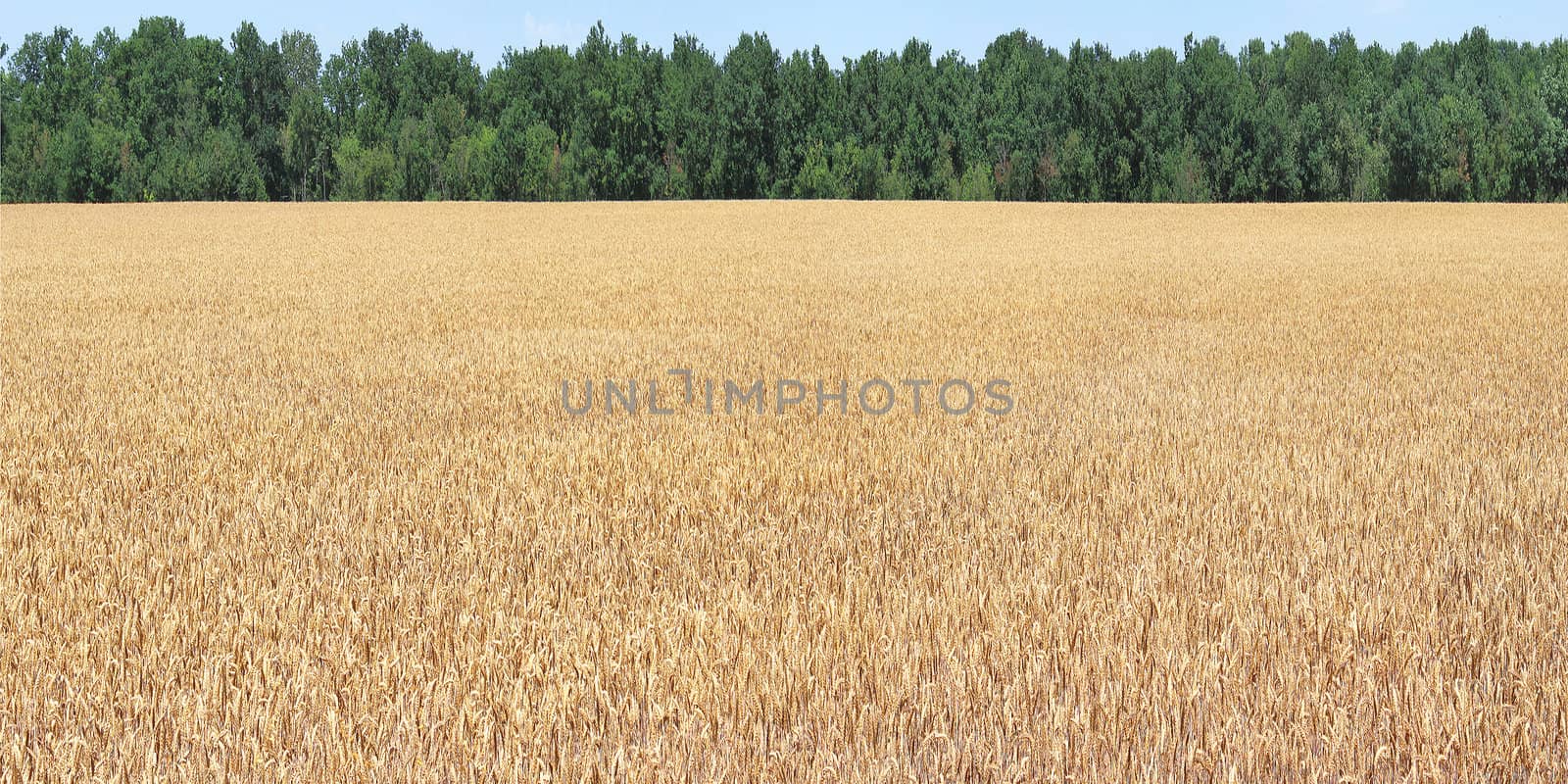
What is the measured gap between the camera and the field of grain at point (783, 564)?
304 cm

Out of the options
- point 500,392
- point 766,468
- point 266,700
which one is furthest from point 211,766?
point 500,392

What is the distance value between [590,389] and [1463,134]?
180 ft

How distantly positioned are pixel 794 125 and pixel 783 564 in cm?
5965

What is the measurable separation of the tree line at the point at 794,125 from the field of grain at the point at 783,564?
4768cm

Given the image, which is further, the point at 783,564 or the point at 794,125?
the point at 794,125

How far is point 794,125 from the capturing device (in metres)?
62.4

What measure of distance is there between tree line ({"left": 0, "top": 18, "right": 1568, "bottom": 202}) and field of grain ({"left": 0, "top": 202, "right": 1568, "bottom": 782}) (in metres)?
47.7

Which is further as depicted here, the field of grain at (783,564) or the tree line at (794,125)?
Result: the tree line at (794,125)

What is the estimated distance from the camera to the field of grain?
3.04 meters

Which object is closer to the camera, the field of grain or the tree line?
the field of grain

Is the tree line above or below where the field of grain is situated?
above

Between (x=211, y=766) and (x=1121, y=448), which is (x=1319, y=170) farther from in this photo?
(x=211, y=766)

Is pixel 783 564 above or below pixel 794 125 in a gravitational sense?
below

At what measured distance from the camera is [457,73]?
7612 cm
